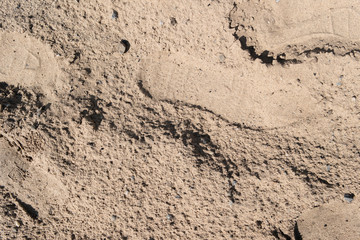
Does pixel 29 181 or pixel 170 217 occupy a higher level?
pixel 170 217

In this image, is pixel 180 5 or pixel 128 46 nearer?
pixel 180 5

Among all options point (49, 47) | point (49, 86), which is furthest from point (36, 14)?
point (49, 86)

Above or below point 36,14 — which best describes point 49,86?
below

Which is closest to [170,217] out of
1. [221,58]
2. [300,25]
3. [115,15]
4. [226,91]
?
[226,91]

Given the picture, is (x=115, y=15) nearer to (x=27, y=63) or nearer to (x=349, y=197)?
(x=27, y=63)

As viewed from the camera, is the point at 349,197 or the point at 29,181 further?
the point at 29,181

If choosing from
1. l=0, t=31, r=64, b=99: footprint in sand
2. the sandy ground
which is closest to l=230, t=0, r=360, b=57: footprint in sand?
the sandy ground

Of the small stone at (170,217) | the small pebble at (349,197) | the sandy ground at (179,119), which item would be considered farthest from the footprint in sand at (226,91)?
the small stone at (170,217)

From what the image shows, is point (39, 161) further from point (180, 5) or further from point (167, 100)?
point (180, 5)
